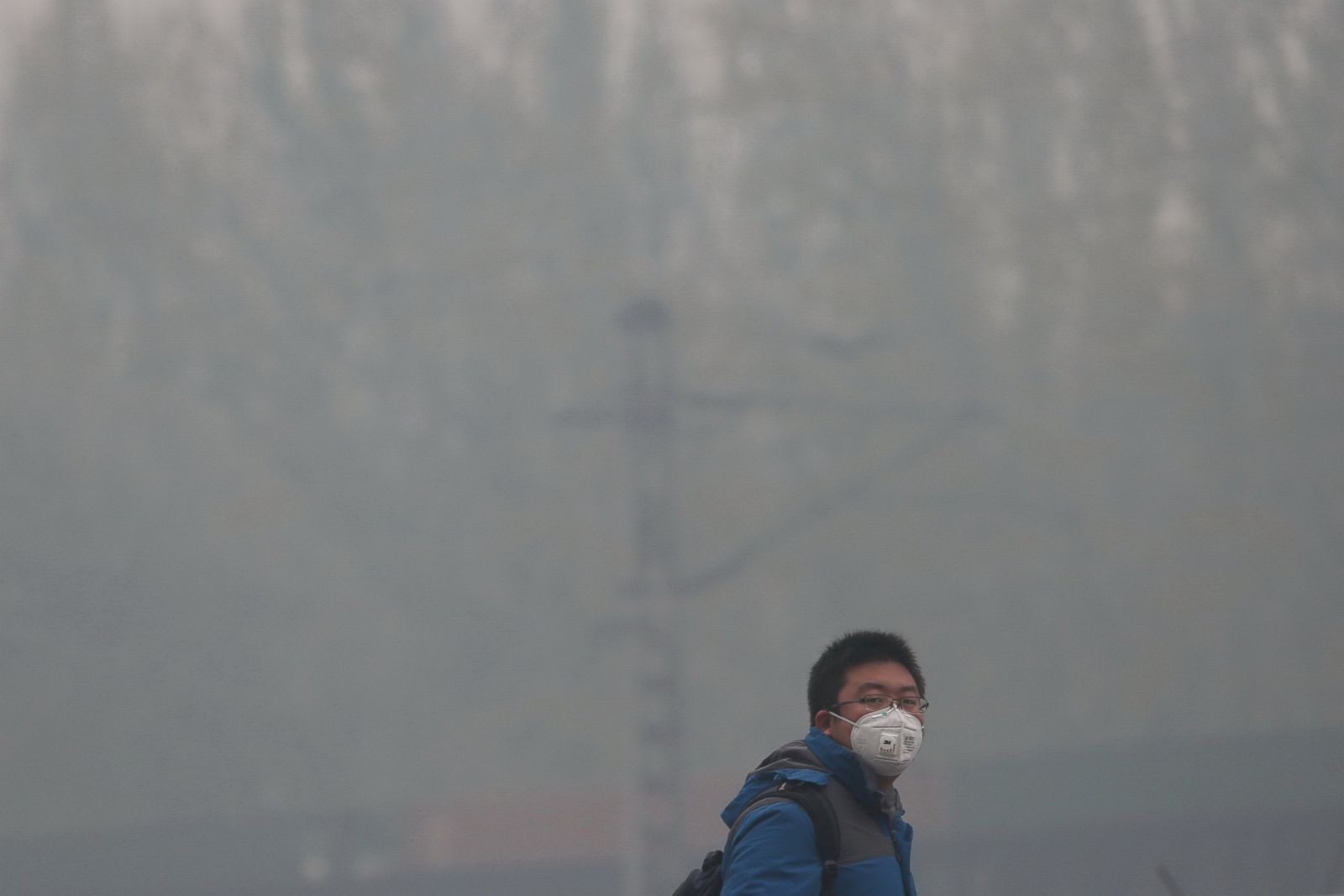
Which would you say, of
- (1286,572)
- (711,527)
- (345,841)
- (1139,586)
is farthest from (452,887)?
(1286,572)

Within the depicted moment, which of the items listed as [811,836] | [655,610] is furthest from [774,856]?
[655,610]

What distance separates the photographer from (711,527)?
6.57m

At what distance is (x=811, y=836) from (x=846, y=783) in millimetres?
88

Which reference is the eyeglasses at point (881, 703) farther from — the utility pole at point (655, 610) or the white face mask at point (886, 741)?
the utility pole at point (655, 610)

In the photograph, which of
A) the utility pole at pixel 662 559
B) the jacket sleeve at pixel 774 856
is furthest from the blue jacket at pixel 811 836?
the utility pole at pixel 662 559

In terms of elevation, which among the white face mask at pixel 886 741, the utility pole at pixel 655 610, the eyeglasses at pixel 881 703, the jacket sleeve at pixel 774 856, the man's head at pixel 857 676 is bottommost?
the jacket sleeve at pixel 774 856

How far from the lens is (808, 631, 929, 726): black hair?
4.09ft

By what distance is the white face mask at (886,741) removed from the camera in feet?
3.89

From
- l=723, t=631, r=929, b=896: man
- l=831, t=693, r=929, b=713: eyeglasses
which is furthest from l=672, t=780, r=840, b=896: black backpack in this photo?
l=831, t=693, r=929, b=713: eyeglasses

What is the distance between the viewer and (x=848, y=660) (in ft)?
4.12

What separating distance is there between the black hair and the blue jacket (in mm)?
39

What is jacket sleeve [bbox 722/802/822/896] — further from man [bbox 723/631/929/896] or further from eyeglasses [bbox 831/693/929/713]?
eyeglasses [bbox 831/693/929/713]

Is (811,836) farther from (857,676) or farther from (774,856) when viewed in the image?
(857,676)

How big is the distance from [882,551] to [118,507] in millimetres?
3462
